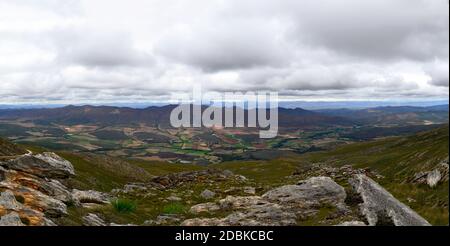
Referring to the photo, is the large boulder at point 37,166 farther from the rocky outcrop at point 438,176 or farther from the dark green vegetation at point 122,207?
the rocky outcrop at point 438,176

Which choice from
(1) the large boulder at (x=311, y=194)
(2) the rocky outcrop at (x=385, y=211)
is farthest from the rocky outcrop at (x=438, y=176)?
(1) the large boulder at (x=311, y=194)

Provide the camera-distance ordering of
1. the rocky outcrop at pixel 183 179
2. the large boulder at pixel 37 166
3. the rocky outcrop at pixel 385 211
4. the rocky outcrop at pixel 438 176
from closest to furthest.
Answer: the rocky outcrop at pixel 385 211 < the rocky outcrop at pixel 438 176 < the large boulder at pixel 37 166 < the rocky outcrop at pixel 183 179

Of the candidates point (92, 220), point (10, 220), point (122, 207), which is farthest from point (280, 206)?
point (10, 220)

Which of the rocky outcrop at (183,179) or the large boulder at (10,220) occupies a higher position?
the large boulder at (10,220)

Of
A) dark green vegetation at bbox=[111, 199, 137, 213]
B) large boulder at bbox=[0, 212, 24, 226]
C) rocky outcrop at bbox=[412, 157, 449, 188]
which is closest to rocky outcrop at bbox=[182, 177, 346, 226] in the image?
dark green vegetation at bbox=[111, 199, 137, 213]

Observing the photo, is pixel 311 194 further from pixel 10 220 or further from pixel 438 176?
pixel 10 220
